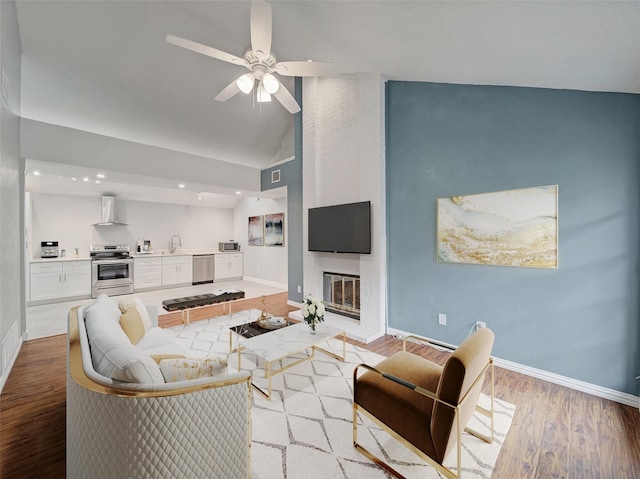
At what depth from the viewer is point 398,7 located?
218 cm

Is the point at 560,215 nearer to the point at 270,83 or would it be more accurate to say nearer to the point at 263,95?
the point at 270,83

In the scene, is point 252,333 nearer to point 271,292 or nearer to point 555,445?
point 555,445

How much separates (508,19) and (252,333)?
135 inches


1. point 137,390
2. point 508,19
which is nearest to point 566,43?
point 508,19

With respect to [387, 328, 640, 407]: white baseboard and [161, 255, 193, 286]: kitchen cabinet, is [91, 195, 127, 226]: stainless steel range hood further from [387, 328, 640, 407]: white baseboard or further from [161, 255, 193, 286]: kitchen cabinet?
[387, 328, 640, 407]: white baseboard

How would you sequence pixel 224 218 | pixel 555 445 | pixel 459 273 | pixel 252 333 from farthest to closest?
1. pixel 224 218
2. pixel 459 273
3. pixel 252 333
4. pixel 555 445

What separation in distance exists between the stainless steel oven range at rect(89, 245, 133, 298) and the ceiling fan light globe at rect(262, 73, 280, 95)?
5.80 metres

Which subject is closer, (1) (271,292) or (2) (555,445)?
(2) (555,445)

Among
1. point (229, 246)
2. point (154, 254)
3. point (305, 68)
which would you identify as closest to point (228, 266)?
point (229, 246)

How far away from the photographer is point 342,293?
173 inches

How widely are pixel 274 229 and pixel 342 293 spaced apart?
3.37 metres

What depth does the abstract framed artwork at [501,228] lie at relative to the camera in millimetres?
2512

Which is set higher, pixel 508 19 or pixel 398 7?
pixel 398 7

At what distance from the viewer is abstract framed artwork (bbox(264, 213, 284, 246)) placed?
6.96 meters
